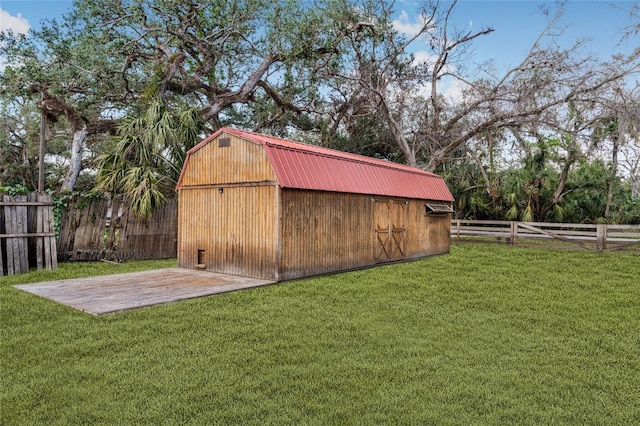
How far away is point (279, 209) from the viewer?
7590 mm

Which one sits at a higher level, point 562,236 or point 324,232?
point 324,232

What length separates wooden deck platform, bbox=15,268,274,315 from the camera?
217 inches

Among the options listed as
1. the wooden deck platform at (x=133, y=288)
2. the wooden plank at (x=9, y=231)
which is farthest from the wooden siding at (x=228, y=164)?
the wooden plank at (x=9, y=231)

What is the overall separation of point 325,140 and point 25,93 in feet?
39.3

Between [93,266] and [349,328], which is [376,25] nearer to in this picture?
[93,266]

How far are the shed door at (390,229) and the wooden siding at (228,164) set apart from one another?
11.3 ft

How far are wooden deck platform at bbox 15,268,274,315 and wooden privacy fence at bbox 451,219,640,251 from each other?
10051 millimetres

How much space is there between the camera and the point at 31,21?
41.2 feet

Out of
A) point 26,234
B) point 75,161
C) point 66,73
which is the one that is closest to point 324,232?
point 26,234

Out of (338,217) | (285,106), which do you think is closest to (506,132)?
(285,106)

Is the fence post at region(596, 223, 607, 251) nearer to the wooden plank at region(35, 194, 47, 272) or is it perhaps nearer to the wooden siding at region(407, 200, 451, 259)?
the wooden siding at region(407, 200, 451, 259)

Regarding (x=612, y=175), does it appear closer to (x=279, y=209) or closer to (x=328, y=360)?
(x=279, y=209)

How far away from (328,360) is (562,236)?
12211mm

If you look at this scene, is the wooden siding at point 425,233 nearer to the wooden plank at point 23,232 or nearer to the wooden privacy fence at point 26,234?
the wooden privacy fence at point 26,234
